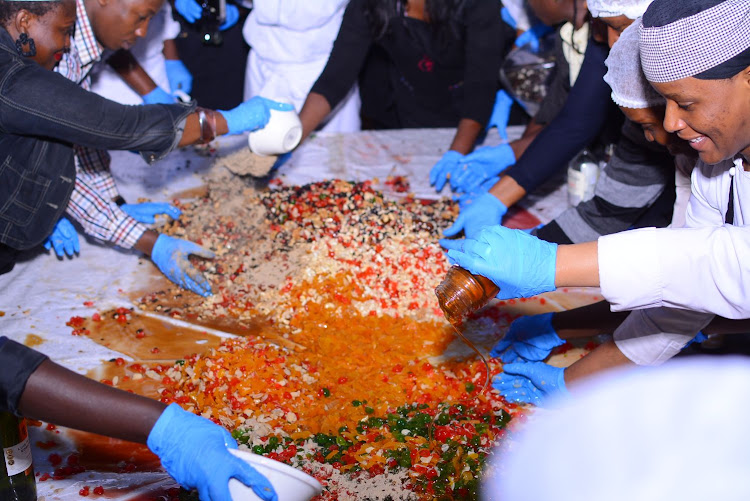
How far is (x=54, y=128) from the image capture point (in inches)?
81.8

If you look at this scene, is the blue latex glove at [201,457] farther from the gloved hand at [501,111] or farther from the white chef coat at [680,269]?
the gloved hand at [501,111]

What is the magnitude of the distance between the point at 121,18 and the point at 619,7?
1.71 m

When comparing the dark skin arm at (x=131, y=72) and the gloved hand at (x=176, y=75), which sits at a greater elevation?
the dark skin arm at (x=131, y=72)

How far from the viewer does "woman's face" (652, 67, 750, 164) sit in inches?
53.5

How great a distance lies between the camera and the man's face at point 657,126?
1795 millimetres

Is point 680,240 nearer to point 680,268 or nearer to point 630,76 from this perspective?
point 680,268

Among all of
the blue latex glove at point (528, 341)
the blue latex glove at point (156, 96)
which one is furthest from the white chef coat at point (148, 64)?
the blue latex glove at point (528, 341)

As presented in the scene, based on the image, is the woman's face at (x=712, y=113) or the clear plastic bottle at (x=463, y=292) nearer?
the woman's face at (x=712, y=113)

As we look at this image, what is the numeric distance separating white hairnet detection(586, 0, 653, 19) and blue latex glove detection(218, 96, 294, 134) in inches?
49.2

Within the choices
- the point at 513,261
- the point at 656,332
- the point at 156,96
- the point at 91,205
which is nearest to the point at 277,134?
the point at 91,205

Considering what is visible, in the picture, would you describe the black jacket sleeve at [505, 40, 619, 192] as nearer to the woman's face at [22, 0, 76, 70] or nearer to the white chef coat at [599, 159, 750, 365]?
the white chef coat at [599, 159, 750, 365]

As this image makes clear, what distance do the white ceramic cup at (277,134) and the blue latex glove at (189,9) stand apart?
46.8 inches

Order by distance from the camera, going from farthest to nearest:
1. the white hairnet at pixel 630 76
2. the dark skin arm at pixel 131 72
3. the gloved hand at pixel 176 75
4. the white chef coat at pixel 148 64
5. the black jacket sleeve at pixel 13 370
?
the gloved hand at pixel 176 75 → the white chef coat at pixel 148 64 → the dark skin arm at pixel 131 72 → the white hairnet at pixel 630 76 → the black jacket sleeve at pixel 13 370

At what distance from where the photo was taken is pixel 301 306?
232 cm
